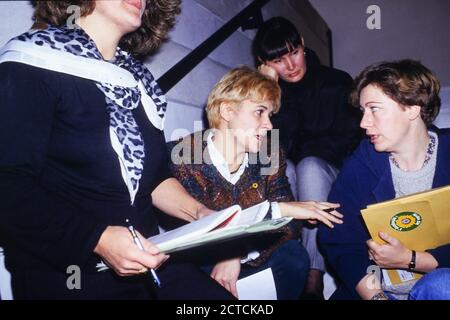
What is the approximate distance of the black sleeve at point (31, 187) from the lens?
79 centimetres

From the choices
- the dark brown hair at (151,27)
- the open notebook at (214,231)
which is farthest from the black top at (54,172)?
the dark brown hair at (151,27)

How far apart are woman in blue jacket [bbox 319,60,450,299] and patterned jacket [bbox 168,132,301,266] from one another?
0.23m

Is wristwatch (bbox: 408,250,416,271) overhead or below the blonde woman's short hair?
below

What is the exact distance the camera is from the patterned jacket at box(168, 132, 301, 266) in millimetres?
1554

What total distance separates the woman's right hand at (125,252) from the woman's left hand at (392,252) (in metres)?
0.92

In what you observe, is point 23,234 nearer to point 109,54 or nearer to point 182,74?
point 109,54

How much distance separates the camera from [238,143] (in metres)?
1.71

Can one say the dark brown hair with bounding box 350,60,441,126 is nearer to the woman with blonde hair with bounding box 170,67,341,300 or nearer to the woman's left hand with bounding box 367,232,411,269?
the woman with blonde hair with bounding box 170,67,341,300

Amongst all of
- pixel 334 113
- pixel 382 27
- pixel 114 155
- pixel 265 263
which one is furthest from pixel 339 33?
pixel 114 155

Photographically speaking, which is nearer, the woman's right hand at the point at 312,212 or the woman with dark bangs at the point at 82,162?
the woman with dark bangs at the point at 82,162

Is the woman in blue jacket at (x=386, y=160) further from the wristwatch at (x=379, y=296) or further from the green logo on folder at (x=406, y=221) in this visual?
the green logo on folder at (x=406, y=221)

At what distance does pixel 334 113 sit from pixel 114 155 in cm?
188

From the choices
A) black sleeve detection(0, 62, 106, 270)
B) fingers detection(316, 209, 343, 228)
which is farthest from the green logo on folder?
black sleeve detection(0, 62, 106, 270)

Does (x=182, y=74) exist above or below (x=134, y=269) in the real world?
above
